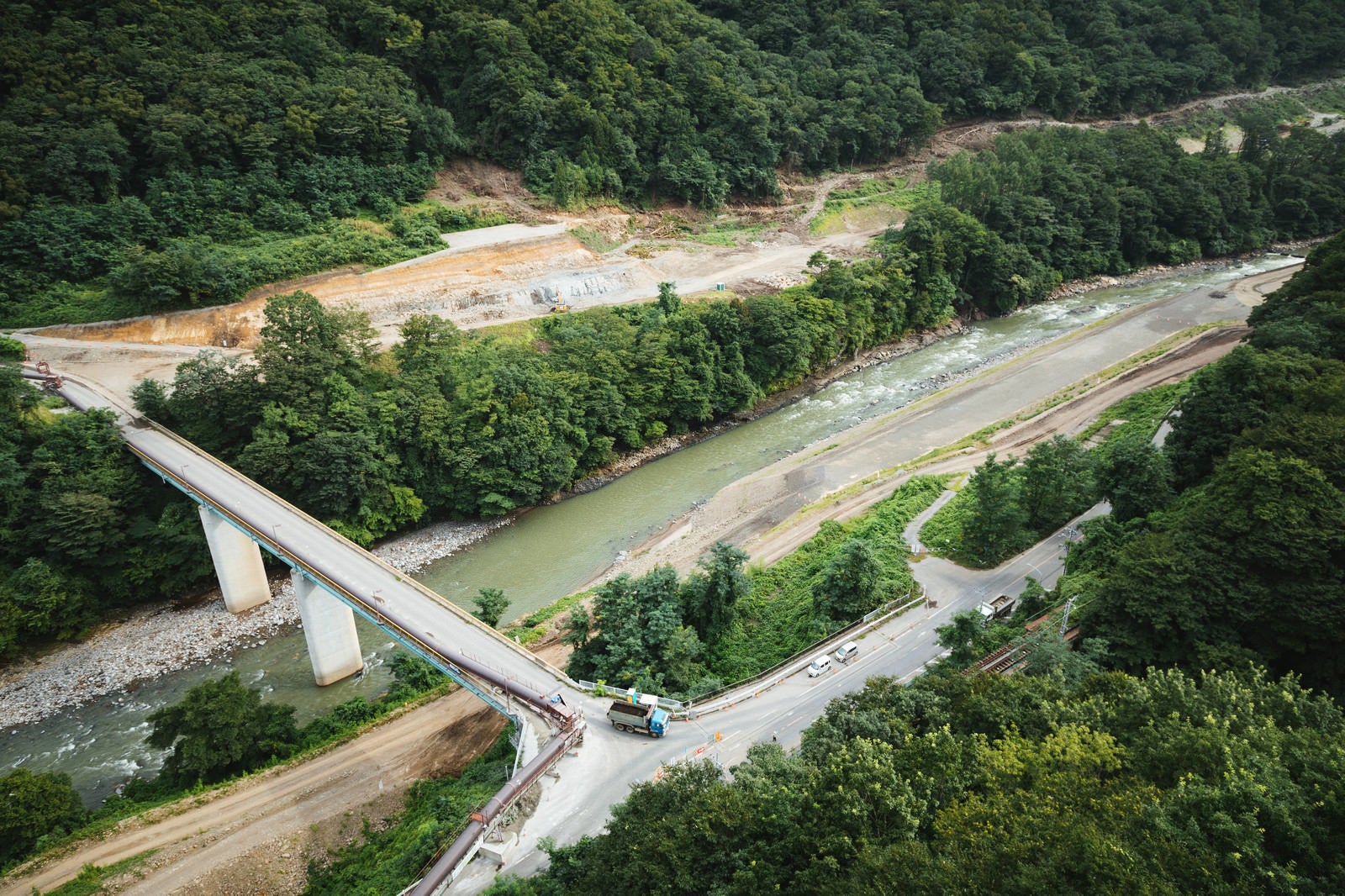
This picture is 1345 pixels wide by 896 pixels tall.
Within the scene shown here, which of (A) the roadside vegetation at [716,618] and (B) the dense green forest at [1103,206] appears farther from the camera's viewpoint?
(B) the dense green forest at [1103,206]

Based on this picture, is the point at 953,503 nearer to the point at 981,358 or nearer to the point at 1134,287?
the point at 981,358

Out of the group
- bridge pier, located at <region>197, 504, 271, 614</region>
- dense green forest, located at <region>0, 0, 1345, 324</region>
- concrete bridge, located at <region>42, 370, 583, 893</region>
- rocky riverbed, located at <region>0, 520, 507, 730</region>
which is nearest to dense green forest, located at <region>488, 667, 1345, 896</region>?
concrete bridge, located at <region>42, 370, 583, 893</region>

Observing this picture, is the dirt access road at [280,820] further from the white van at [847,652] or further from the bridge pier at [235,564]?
the bridge pier at [235,564]

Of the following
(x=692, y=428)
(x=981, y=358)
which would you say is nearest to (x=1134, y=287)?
(x=981, y=358)

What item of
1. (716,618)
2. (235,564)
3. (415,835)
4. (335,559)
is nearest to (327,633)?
(335,559)

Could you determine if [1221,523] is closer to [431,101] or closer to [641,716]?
[641,716]

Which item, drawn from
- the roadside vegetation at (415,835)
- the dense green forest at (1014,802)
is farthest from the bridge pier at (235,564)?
the dense green forest at (1014,802)

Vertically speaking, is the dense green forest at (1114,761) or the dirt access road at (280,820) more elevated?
the dense green forest at (1114,761)
